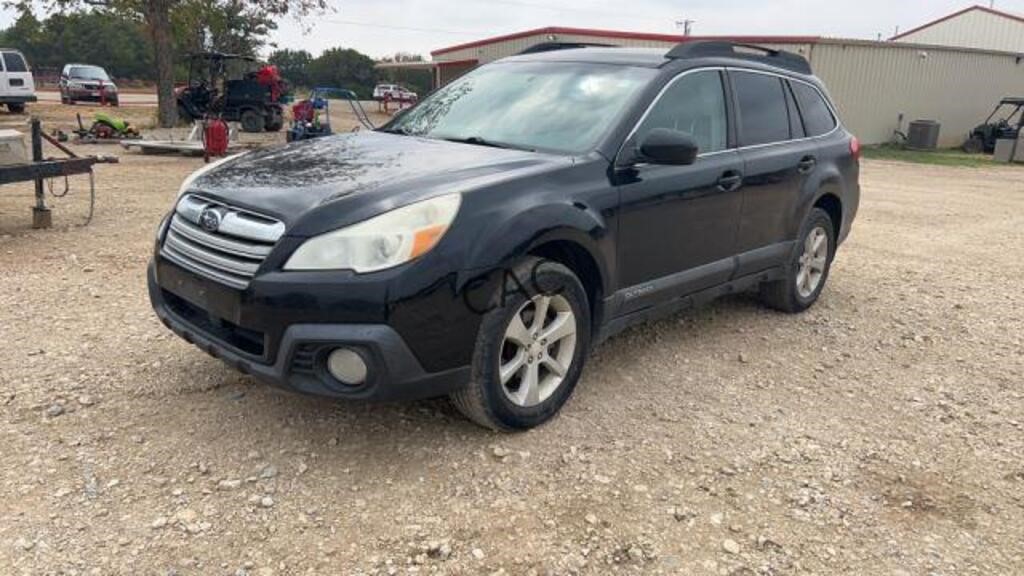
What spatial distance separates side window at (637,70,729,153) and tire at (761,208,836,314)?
119 cm

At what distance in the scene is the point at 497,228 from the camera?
126 inches

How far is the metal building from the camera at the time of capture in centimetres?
2320

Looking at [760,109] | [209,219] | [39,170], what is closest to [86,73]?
[39,170]

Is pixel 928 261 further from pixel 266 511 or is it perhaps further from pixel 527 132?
pixel 266 511

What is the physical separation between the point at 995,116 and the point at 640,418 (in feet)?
98.3

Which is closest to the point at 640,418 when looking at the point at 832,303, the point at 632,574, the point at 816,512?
the point at 816,512

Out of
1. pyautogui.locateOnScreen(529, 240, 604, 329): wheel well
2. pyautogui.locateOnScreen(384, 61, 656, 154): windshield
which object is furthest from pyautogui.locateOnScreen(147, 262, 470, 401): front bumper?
pyautogui.locateOnScreen(384, 61, 656, 154): windshield

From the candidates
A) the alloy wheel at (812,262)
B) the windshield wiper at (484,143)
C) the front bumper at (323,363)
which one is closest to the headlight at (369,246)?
the front bumper at (323,363)

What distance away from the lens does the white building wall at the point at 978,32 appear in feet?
117

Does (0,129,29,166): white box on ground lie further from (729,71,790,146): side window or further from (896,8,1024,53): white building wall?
(896,8,1024,53): white building wall

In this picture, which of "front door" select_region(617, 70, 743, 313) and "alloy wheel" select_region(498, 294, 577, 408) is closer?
"alloy wheel" select_region(498, 294, 577, 408)

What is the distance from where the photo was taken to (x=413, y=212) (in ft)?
10.1

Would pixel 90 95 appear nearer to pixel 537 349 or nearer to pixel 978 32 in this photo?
pixel 537 349

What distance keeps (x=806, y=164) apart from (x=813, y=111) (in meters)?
0.56
